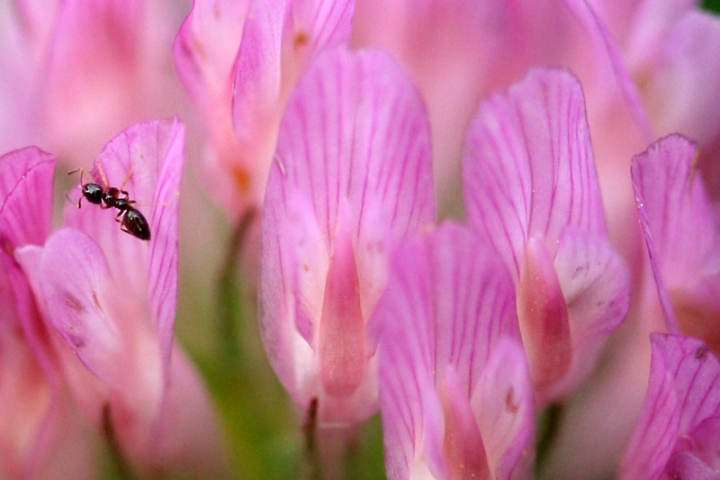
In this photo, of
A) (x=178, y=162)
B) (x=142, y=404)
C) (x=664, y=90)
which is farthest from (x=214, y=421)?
(x=664, y=90)

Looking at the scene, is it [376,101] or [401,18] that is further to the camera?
[401,18]

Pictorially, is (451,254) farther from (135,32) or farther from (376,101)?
(135,32)

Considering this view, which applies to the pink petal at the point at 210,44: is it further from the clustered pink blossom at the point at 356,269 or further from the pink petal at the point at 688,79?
the pink petal at the point at 688,79

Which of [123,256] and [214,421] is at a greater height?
[123,256]

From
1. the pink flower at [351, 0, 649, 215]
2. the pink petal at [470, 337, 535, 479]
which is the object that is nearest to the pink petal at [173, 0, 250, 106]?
the pink flower at [351, 0, 649, 215]

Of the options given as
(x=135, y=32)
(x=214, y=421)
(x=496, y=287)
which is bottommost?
(x=214, y=421)

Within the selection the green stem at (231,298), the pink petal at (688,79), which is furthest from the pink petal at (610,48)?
the green stem at (231,298)

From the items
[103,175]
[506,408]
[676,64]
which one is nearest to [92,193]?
[103,175]
